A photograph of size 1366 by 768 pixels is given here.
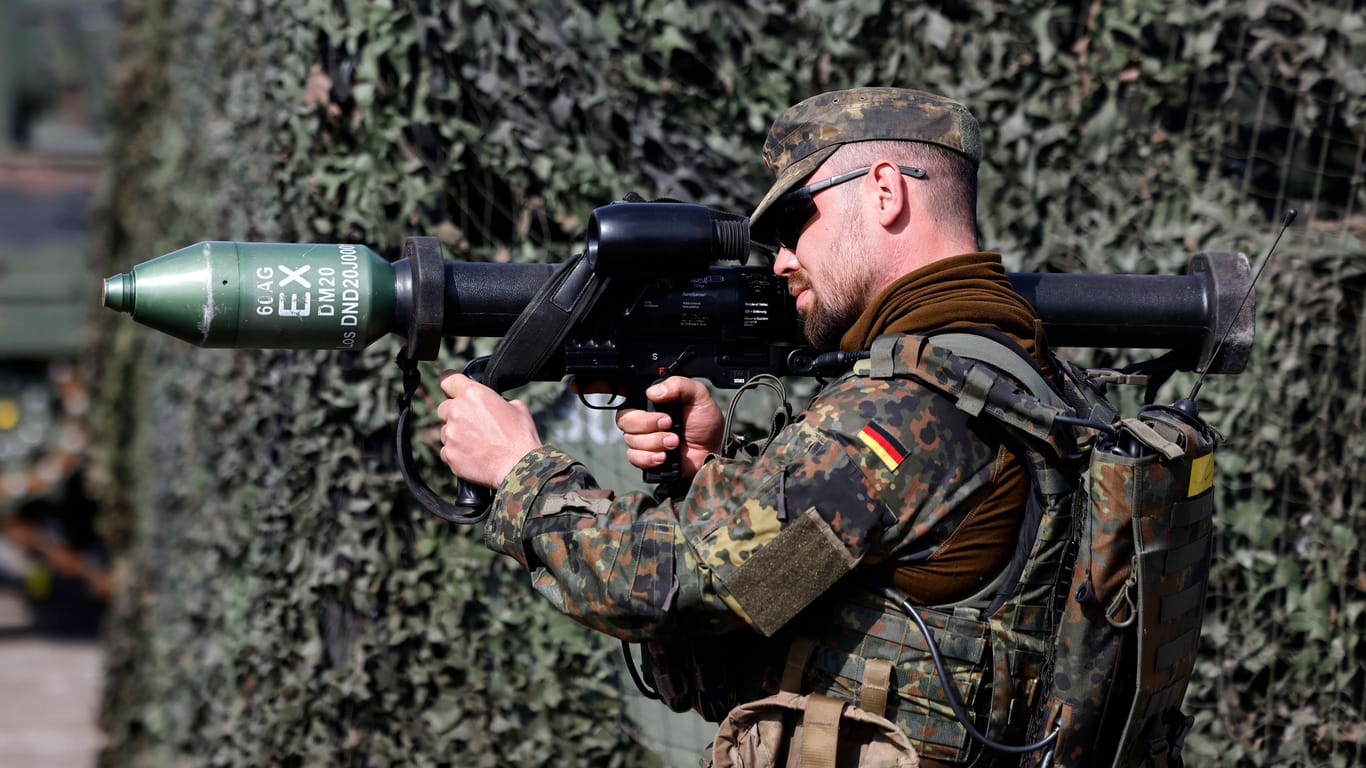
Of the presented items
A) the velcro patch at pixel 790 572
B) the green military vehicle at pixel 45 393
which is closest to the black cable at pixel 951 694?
the velcro patch at pixel 790 572

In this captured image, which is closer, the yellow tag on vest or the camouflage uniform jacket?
the camouflage uniform jacket

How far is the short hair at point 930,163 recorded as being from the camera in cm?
244

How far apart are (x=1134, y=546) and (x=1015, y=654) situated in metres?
0.27

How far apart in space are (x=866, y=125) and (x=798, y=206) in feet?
0.60

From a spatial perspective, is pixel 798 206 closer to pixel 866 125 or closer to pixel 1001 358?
pixel 866 125

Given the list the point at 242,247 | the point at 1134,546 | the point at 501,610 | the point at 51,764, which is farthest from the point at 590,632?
the point at 51,764

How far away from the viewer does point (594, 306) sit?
2.58 m

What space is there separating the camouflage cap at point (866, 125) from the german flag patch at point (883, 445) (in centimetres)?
51

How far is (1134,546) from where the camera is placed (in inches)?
88.1

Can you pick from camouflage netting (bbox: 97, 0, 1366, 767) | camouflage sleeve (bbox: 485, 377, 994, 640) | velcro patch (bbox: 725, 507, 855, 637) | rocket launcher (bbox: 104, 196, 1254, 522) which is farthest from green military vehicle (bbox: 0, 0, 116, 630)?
velcro patch (bbox: 725, 507, 855, 637)

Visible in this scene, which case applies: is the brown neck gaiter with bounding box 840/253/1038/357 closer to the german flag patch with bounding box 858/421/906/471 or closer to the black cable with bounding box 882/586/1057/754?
the german flag patch with bounding box 858/421/906/471

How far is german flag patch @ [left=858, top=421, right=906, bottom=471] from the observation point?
86.4 inches

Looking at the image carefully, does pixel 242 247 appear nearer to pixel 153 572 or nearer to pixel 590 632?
pixel 590 632

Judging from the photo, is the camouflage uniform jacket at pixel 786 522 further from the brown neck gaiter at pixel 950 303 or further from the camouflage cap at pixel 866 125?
the camouflage cap at pixel 866 125
